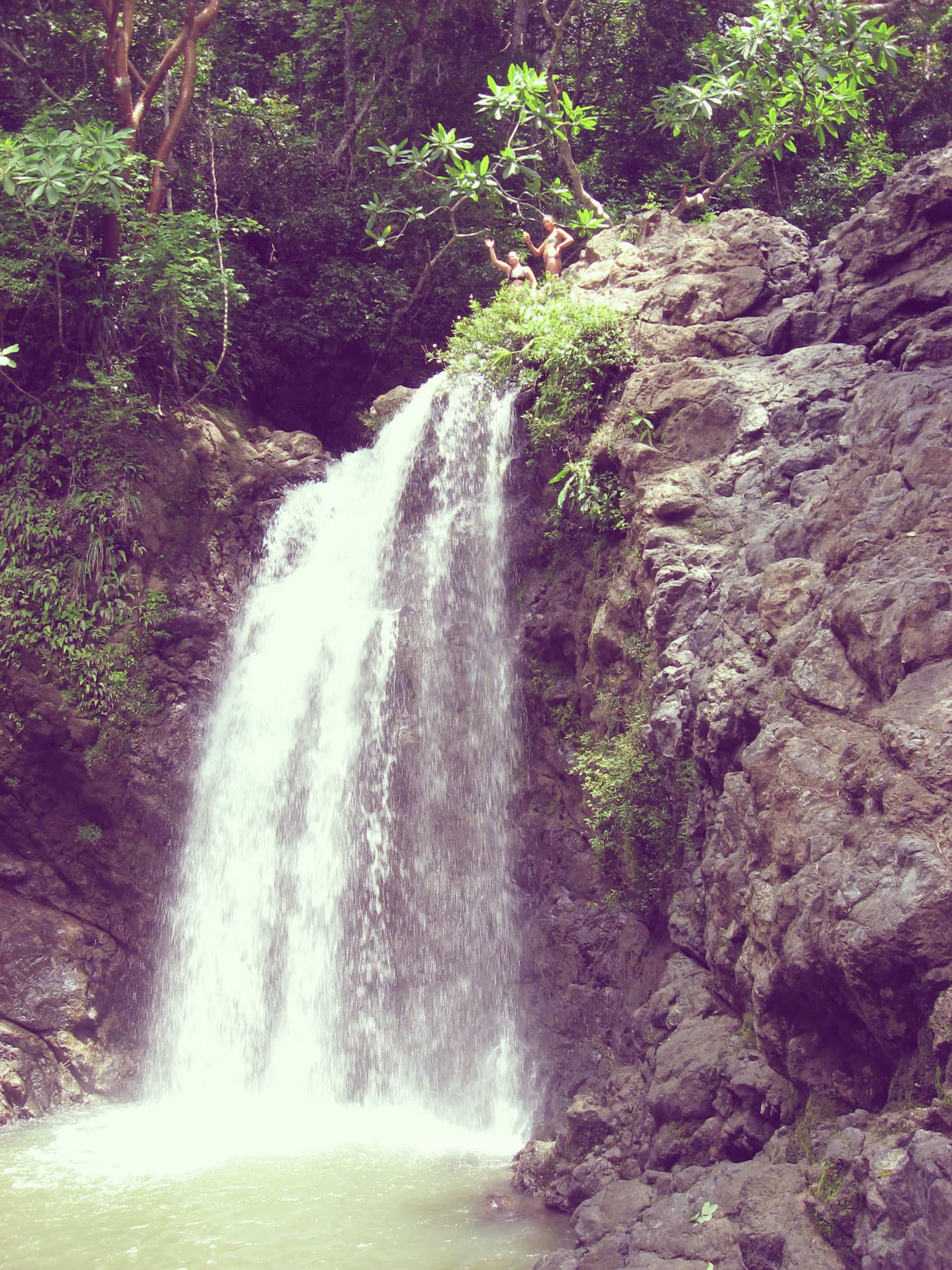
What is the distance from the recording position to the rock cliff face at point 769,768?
4926 mm

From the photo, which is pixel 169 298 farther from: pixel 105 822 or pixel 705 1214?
pixel 705 1214

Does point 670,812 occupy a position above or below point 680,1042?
above

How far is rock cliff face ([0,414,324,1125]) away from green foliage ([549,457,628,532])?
5317 millimetres

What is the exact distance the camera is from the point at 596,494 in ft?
32.1

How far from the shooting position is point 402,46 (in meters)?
18.9

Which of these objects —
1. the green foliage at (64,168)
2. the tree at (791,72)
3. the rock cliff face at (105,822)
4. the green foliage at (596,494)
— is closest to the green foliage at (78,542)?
the rock cliff face at (105,822)

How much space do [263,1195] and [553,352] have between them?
779 centimetres

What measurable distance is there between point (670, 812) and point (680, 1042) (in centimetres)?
187

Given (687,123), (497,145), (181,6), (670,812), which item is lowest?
(670,812)

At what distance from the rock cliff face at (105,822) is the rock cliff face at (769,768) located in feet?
14.8

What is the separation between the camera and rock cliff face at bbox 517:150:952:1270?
16.2 feet

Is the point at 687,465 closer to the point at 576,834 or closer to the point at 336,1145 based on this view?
the point at 576,834

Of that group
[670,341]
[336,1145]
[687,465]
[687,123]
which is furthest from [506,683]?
[687,123]

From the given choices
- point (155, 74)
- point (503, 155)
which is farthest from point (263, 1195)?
point (155, 74)
